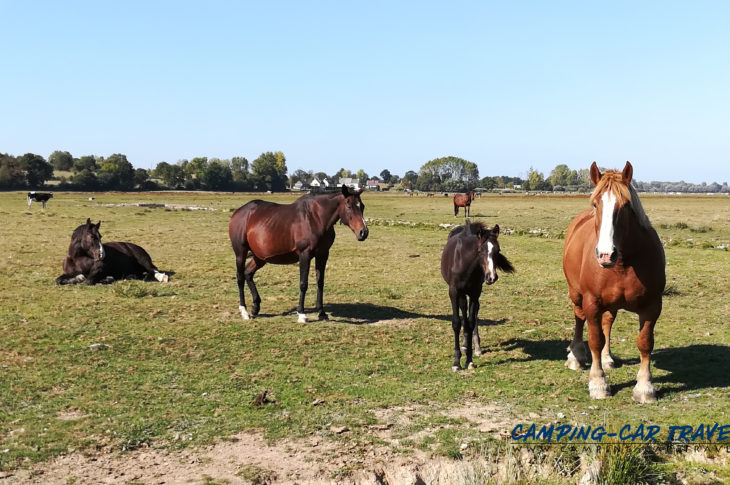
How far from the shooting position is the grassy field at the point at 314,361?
6441 mm

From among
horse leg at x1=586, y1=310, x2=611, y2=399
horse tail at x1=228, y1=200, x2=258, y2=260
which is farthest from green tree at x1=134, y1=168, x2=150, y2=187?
horse leg at x1=586, y1=310, x2=611, y2=399

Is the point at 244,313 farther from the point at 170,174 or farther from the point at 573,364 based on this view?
the point at 170,174

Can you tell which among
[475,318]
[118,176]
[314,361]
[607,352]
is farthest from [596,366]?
[118,176]

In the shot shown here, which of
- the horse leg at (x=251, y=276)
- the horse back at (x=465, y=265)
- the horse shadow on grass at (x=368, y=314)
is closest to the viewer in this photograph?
the horse back at (x=465, y=265)

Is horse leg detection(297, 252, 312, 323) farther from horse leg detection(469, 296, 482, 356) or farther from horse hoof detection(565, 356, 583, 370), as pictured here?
horse hoof detection(565, 356, 583, 370)

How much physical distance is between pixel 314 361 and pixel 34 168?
118 metres

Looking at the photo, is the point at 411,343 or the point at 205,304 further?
the point at 205,304

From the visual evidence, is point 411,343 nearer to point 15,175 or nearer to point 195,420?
point 195,420

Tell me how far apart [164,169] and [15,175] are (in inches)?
1401

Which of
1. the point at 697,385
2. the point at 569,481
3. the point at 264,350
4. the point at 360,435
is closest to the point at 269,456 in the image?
the point at 360,435

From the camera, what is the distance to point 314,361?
29.4 ft

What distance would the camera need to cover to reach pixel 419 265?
18.9 m

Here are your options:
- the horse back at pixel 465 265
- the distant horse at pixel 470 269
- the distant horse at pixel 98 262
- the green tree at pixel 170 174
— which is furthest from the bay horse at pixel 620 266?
the green tree at pixel 170 174

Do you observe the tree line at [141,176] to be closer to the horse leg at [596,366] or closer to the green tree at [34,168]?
the green tree at [34,168]
